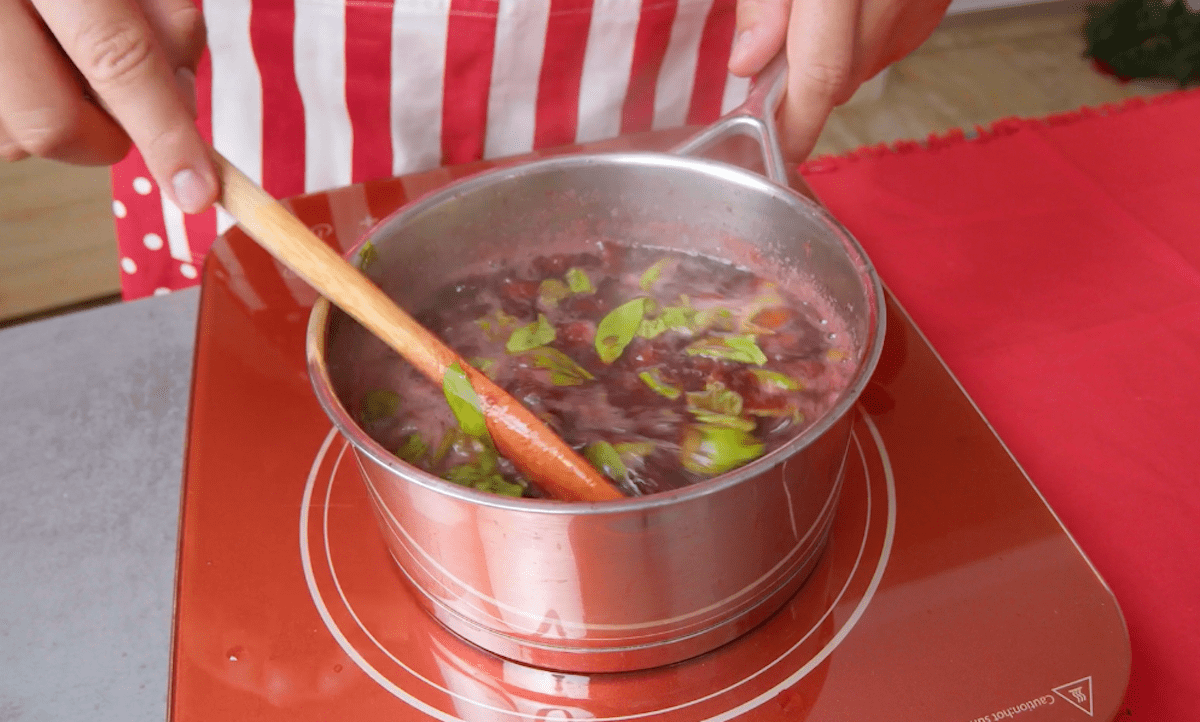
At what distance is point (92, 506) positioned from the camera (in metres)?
0.92

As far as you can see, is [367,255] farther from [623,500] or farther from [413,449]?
[623,500]

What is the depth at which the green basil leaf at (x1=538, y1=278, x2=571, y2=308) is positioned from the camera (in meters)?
0.95

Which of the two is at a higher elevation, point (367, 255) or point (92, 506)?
point (367, 255)

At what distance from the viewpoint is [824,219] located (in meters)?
0.80

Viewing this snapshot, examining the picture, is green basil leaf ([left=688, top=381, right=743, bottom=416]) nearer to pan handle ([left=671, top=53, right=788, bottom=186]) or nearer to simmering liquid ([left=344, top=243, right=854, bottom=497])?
simmering liquid ([left=344, top=243, right=854, bottom=497])

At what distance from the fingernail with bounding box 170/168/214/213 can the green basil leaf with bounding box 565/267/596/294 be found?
0.38 m

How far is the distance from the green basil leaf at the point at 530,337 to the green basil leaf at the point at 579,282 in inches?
3.1

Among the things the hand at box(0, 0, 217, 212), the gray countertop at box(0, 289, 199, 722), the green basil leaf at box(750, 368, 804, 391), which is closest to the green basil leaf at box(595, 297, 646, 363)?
the green basil leaf at box(750, 368, 804, 391)

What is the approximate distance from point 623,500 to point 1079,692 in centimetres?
40

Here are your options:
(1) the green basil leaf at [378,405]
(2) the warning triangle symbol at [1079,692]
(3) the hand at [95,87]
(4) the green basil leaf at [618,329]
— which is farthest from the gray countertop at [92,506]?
(2) the warning triangle symbol at [1079,692]

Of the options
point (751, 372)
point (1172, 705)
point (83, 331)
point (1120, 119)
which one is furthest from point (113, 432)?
point (1120, 119)

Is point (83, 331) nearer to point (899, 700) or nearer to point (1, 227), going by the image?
point (899, 700)

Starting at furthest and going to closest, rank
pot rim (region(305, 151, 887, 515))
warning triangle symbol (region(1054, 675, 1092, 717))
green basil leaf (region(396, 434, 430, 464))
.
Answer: green basil leaf (region(396, 434, 430, 464)), warning triangle symbol (region(1054, 675, 1092, 717)), pot rim (region(305, 151, 887, 515))

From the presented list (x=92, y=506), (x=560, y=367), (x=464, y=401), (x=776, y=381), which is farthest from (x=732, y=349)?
(x=92, y=506)
